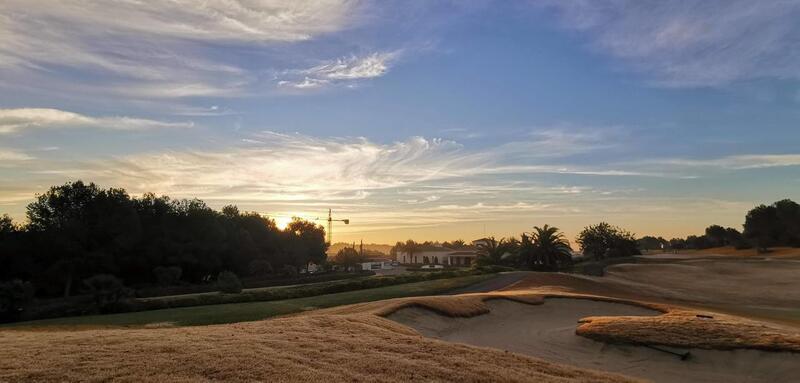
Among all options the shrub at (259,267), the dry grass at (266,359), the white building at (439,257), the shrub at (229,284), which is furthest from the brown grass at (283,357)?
the white building at (439,257)

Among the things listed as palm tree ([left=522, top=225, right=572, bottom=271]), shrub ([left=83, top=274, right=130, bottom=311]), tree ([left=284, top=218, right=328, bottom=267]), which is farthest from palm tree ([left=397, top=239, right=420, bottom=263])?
shrub ([left=83, top=274, right=130, bottom=311])

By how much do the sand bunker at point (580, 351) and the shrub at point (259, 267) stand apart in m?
58.2

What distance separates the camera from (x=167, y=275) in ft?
200

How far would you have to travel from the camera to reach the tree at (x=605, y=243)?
92125 millimetres

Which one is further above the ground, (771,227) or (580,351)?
(771,227)

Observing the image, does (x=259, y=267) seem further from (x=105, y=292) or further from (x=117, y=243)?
(x=105, y=292)

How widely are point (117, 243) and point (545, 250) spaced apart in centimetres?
5142

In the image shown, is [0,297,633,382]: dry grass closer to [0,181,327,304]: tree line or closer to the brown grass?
the brown grass

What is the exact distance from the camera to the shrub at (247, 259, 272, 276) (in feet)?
255

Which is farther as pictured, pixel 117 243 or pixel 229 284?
pixel 117 243

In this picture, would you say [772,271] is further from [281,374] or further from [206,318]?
[281,374]

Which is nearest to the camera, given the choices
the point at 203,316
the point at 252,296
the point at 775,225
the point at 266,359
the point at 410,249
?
the point at 266,359

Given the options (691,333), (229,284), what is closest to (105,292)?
(229,284)

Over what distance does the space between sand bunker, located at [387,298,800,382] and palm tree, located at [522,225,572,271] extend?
133ft
